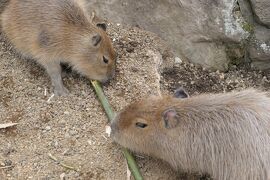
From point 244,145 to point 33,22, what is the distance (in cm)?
258

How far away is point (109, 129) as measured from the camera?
17.9ft

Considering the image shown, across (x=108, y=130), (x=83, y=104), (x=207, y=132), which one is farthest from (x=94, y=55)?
(x=207, y=132)

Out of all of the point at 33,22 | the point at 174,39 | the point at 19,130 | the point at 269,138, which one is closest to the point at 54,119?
the point at 19,130

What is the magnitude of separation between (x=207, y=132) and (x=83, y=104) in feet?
4.77

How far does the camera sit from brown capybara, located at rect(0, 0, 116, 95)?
18.9ft

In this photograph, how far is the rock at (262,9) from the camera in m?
5.85

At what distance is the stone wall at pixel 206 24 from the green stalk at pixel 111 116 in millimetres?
1007

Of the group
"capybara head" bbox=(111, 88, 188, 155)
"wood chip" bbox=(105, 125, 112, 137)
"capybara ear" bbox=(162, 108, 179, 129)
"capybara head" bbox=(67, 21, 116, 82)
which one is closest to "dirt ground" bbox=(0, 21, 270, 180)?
"wood chip" bbox=(105, 125, 112, 137)

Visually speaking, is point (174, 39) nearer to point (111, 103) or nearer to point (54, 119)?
point (111, 103)

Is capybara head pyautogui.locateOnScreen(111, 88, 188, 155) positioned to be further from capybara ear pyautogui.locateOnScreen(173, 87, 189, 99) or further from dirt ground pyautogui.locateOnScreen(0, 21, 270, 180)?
dirt ground pyautogui.locateOnScreen(0, 21, 270, 180)

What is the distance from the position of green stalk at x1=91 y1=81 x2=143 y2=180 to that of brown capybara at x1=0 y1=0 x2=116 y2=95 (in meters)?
0.12

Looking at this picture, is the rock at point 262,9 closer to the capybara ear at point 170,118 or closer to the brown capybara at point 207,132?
the brown capybara at point 207,132

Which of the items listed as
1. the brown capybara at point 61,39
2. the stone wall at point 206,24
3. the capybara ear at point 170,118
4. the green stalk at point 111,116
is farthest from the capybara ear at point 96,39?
the capybara ear at point 170,118

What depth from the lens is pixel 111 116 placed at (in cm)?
547
